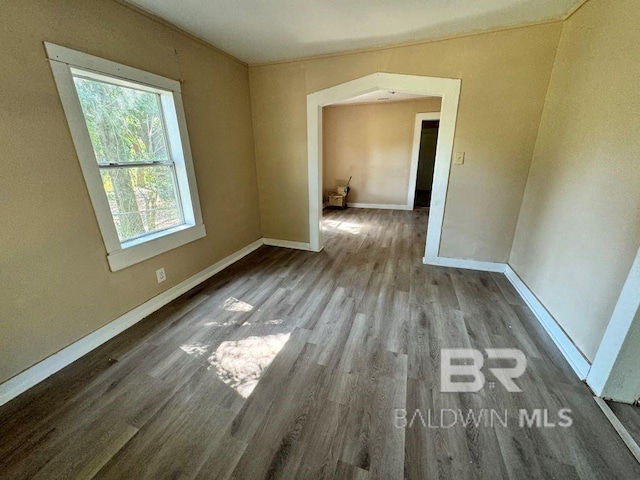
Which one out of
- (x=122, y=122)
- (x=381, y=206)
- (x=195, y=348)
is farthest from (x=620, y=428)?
(x=381, y=206)

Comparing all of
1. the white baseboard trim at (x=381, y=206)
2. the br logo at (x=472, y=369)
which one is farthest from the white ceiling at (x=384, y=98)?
the br logo at (x=472, y=369)

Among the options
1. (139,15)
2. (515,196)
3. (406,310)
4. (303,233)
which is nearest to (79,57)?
(139,15)

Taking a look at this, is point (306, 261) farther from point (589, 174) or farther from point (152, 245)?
point (589, 174)

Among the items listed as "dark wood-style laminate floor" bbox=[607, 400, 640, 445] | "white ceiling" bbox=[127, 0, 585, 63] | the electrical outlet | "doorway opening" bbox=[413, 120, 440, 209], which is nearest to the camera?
"dark wood-style laminate floor" bbox=[607, 400, 640, 445]

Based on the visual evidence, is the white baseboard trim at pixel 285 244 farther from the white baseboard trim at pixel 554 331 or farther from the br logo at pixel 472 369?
the white baseboard trim at pixel 554 331

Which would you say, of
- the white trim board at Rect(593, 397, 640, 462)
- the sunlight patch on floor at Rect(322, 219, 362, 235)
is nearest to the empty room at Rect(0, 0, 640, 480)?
the white trim board at Rect(593, 397, 640, 462)

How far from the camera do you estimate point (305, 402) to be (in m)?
1.47

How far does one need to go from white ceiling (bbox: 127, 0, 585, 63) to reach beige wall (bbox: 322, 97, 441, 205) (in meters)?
3.37

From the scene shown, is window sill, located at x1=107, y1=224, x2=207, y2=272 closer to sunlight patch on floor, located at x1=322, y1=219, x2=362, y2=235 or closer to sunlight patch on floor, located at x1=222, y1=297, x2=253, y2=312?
sunlight patch on floor, located at x1=222, y1=297, x2=253, y2=312

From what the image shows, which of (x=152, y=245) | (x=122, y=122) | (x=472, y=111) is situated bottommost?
(x=152, y=245)

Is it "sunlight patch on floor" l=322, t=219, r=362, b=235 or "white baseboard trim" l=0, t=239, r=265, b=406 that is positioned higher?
"white baseboard trim" l=0, t=239, r=265, b=406

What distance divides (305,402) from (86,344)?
64.9 inches

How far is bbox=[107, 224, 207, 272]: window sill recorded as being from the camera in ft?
6.56

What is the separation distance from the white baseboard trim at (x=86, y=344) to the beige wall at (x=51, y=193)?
0.05 metres
